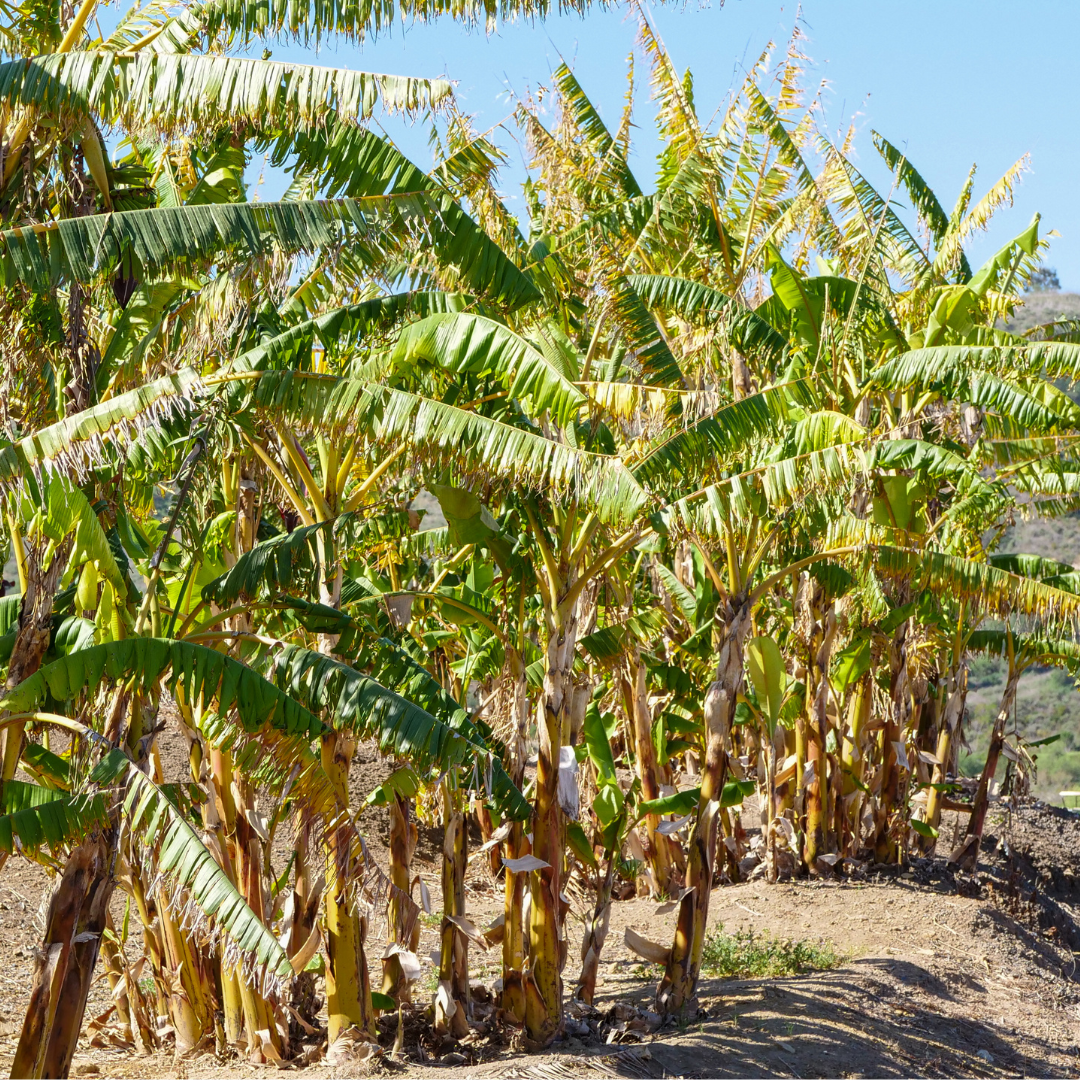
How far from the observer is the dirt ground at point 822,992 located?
7.44 meters

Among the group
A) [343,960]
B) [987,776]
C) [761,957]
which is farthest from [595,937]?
[987,776]

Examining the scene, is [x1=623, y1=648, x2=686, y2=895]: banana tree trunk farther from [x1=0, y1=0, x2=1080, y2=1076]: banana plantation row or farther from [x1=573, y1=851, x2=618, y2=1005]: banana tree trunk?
[x1=573, y1=851, x2=618, y2=1005]: banana tree trunk

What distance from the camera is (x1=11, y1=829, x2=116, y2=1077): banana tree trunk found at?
18.3 ft

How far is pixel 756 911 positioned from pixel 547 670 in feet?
18.2

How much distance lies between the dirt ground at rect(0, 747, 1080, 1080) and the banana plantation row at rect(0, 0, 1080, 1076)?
43 centimetres

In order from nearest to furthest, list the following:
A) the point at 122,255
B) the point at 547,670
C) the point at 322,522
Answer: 1. the point at 122,255
2. the point at 322,522
3. the point at 547,670

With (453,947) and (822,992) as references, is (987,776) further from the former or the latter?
(453,947)

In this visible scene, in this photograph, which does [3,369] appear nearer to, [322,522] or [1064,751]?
[322,522]

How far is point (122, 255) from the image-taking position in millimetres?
5543

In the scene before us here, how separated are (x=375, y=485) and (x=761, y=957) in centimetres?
540

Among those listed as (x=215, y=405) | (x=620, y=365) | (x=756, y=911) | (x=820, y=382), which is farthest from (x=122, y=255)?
(x=756, y=911)

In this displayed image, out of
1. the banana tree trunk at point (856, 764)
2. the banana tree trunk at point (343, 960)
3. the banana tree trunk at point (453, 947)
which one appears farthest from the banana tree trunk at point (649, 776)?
the banana tree trunk at point (343, 960)

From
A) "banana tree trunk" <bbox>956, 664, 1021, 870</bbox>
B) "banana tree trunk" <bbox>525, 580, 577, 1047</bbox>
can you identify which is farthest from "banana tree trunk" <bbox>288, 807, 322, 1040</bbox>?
"banana tree trunk" <bbox>956, 664, 1021, 870</bbox>

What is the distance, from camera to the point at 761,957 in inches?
385
